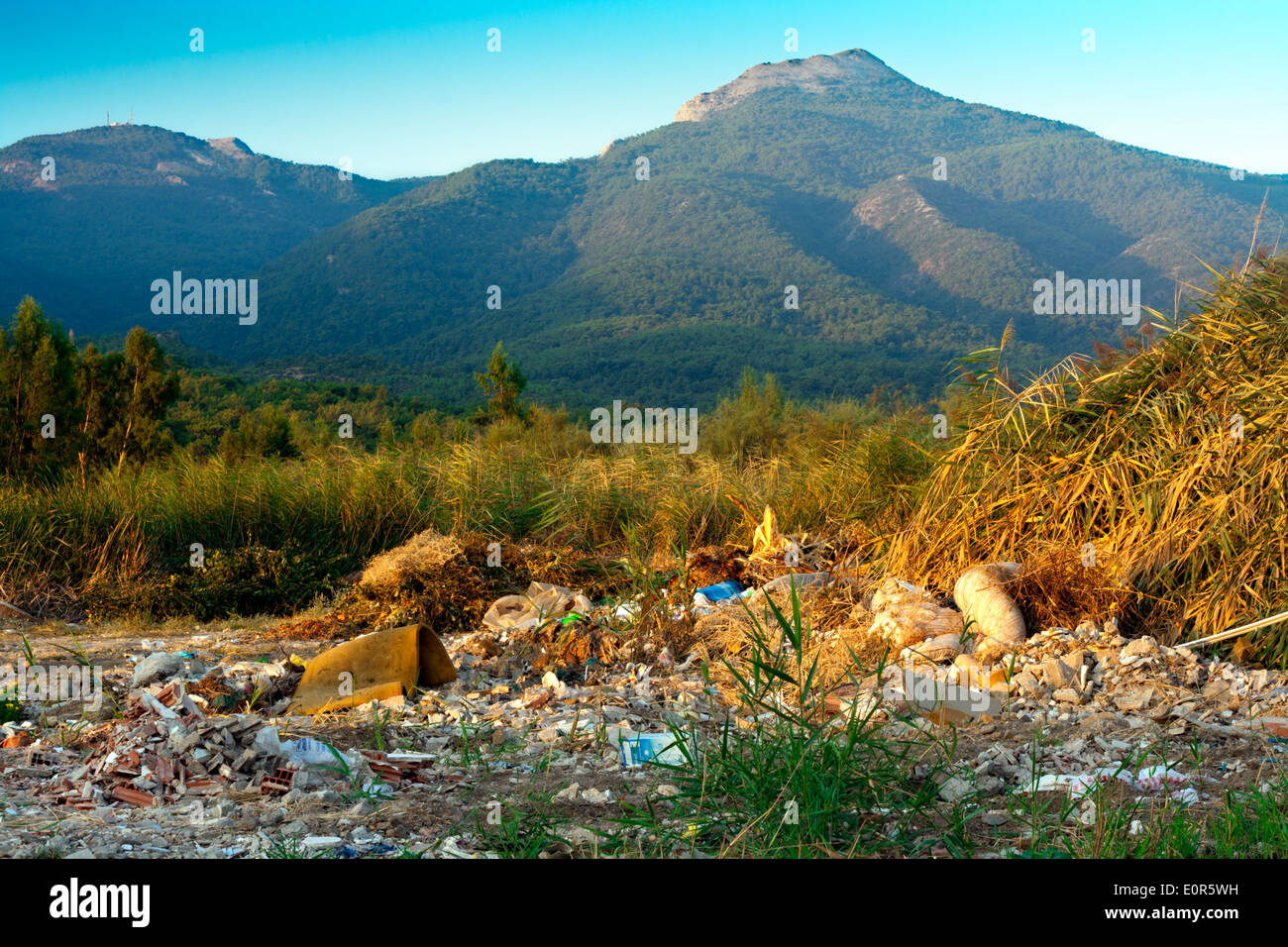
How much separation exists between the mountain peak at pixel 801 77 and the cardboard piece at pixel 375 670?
15640cm

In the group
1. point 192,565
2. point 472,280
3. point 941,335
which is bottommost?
point 192,565

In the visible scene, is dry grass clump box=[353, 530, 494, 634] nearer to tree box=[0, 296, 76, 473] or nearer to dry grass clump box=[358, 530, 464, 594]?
dry grass clump box=[358, 530, 464, 594]

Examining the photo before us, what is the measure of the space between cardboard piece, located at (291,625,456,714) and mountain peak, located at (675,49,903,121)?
156405 millimetres

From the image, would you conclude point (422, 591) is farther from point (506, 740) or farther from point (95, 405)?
point (95, 405)

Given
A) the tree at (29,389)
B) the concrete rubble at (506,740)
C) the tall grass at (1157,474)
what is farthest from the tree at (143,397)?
the tall grass at (1157,474)

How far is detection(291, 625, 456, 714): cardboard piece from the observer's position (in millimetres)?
4699

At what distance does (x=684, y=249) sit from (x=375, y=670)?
7980 centimetres

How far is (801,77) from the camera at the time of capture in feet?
519

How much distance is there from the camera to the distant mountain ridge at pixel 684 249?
55938 millimetres

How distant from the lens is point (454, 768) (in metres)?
3.49

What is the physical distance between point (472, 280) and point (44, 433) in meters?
67.8

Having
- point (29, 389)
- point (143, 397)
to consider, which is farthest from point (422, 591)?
point (143, 397)
